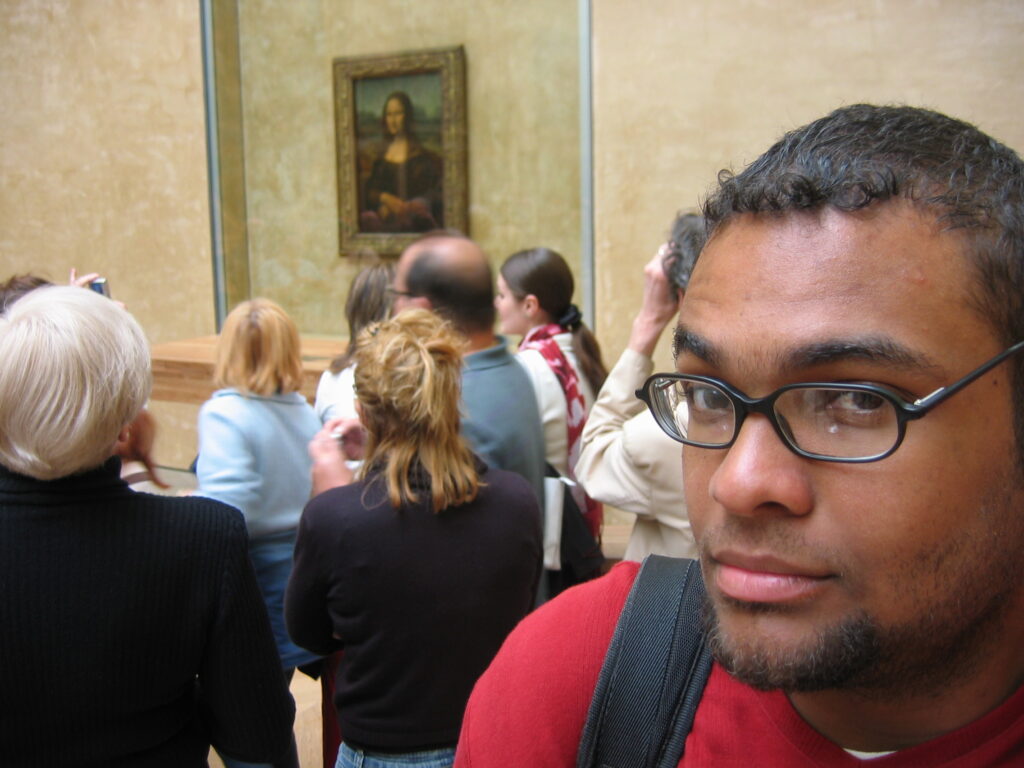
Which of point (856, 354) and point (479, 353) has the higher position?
point (856, 354)

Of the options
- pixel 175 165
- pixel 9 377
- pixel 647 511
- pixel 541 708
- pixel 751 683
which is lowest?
pixel 647 511

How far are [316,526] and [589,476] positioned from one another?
2.52 ft

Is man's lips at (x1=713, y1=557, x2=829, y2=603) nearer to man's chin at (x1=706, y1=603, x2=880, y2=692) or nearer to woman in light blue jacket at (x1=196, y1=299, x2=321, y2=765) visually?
man's chin at (x1=706, y1=603, x2=880, y2=692)


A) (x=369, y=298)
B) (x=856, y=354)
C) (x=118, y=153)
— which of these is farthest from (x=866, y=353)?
(x=118, y=153)

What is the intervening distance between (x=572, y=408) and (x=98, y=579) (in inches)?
77.6

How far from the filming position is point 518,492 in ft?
8.11

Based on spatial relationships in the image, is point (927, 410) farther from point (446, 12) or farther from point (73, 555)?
point (446, 12)

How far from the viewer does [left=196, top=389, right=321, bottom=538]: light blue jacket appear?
3.00 meters

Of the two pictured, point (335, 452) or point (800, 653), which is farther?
point (335, 452)

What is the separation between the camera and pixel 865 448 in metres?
0.90

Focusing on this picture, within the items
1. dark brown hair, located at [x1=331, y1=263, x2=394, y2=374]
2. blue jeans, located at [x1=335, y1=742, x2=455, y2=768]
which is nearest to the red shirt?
blue jeans, located at [x1=335, y1=742, x2=455, y2=768]

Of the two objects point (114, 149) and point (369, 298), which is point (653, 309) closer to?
point (369, 298)

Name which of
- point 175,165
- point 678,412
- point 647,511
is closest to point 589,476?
point 647,511

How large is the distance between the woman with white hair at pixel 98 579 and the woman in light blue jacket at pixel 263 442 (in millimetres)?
1054
